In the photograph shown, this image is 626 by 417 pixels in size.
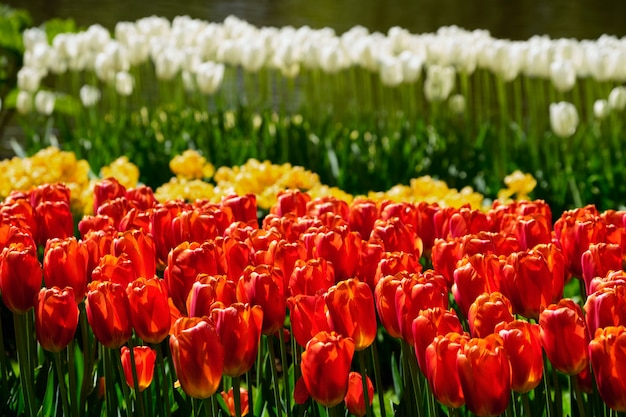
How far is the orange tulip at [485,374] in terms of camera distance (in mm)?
1584

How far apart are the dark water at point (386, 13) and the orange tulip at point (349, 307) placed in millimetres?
15209

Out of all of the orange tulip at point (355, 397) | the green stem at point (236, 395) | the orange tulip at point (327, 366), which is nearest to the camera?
the orange tulip at point (327, 366)

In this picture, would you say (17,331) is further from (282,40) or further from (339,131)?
(282,40)

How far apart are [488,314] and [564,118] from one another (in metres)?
4.50

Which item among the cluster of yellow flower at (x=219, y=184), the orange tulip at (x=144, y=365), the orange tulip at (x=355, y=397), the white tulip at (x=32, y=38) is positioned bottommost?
the orange tulip at (x=355, y=397)

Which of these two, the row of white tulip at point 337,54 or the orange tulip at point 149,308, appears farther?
the row of white tulip at point 337,54

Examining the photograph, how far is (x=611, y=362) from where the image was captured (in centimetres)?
163

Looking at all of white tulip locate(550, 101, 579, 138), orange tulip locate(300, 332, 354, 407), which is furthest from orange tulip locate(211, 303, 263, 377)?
white tulip locate(550, 101, 579, 138)

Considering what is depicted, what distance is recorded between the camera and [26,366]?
6.82ft

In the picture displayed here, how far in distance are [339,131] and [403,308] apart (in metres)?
4.75

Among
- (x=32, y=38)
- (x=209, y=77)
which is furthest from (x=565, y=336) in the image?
(x=32, y=38)

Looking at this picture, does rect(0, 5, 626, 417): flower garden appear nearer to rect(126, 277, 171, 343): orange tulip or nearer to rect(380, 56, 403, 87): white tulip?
rect(126, 277, 171, 343): orange tulip

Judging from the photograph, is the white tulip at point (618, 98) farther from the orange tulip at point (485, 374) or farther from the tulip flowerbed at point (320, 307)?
the orange tulip at point (485, 374)

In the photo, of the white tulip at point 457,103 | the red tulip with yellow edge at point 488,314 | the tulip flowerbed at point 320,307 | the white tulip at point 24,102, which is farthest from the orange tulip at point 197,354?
the white tulip at point 457,103
